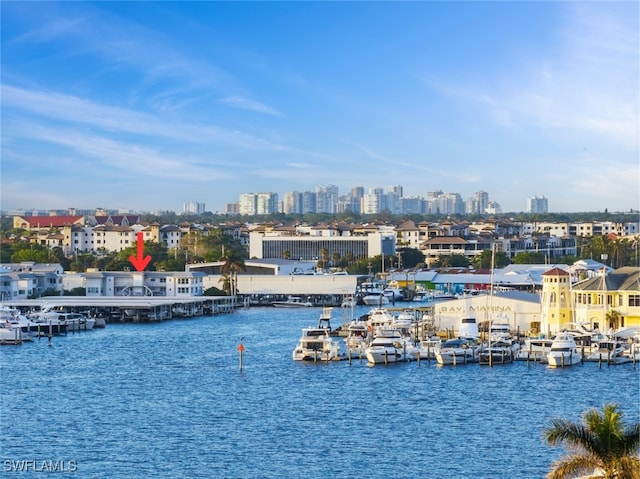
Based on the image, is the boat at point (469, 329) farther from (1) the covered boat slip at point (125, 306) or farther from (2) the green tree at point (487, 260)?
(2) the green tree at point (487, 260)

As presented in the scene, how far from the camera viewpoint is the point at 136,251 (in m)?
48.9

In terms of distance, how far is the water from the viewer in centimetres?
1302

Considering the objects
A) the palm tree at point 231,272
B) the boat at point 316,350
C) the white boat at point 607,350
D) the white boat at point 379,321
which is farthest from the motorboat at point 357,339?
the palm tree at point 231,272

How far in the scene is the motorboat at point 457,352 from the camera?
2106cm

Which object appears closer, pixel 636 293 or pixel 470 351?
pixel 470 351

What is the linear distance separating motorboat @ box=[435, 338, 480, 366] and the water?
0.29m

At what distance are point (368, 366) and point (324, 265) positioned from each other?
30.3 metres

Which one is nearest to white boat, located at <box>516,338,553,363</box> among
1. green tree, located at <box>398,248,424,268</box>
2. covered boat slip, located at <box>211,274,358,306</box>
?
covered boat slip, located at <box>211,274,358,306</box>

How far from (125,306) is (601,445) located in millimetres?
25671

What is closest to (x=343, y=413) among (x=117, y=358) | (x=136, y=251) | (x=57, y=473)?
(x=57, y=473)

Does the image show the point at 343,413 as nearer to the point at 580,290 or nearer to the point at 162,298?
the point at 580,290

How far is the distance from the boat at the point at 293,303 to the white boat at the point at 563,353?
17771 millimetres

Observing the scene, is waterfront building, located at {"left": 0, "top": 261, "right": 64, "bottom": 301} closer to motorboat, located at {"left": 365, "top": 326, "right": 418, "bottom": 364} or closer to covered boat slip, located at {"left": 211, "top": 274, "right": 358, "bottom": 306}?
covered boat slip, located at {"left": 211, "top": 274, "right": 358, "bottom": 306}

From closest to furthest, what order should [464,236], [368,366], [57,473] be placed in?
[57,473], [368,366], [464,236]
